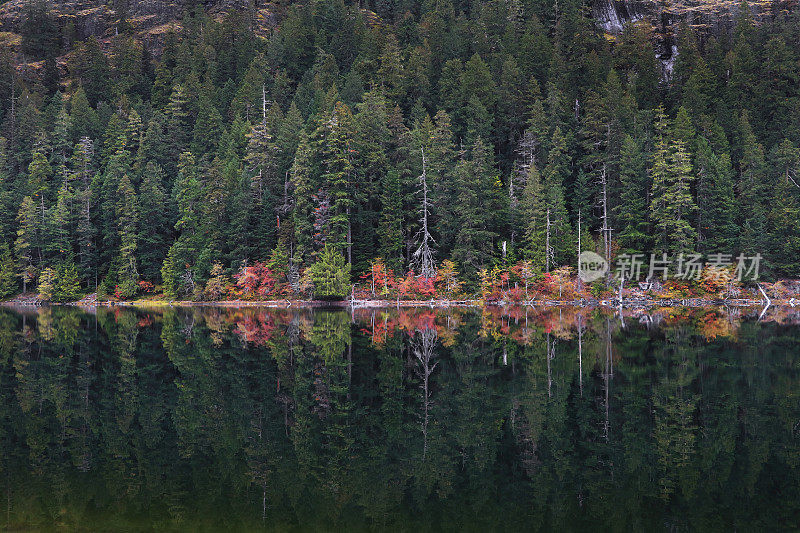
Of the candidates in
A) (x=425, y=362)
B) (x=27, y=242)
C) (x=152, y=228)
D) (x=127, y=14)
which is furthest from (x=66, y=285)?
(x=127, y=14)

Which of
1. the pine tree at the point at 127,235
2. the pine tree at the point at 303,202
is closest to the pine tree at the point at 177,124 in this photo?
the pine tree at the point at 127,235

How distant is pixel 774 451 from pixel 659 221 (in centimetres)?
5342

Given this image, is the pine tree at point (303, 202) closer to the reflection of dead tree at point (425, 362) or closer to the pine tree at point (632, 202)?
the reflection of dead tree at point (425, 362)

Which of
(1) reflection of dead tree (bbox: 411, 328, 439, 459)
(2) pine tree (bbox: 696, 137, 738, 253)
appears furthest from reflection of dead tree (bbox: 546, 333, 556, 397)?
Result: (2) pine tree (bbox: 696, 137, 738, 253)

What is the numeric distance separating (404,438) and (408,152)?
54.0m

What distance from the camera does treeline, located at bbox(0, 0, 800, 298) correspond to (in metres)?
61.9

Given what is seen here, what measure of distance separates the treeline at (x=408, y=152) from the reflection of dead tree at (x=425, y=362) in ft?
92.4

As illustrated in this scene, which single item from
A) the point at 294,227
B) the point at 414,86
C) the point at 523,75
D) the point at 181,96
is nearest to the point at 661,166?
the point at 523,75

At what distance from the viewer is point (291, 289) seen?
61.6 metres

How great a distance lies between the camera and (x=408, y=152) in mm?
65062

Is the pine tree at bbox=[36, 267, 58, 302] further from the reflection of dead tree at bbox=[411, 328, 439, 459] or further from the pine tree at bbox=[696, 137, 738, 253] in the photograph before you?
the pine tree at bbox=[696, 137, 738, 253]

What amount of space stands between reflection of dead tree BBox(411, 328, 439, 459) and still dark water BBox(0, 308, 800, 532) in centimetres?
13

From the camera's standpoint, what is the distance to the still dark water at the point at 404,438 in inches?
382

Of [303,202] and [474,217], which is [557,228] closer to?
[474,217]
